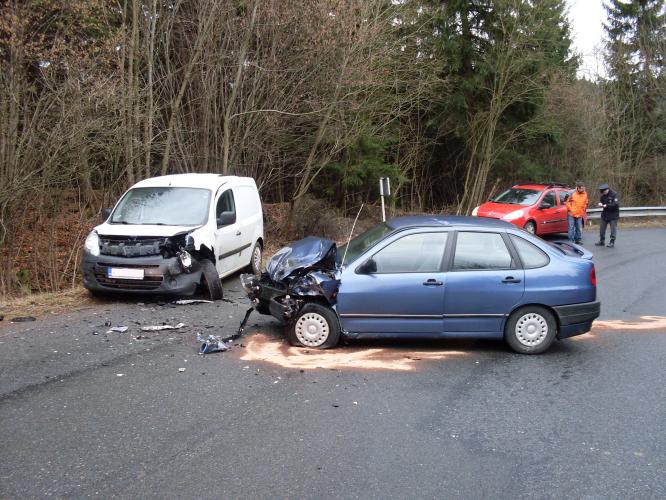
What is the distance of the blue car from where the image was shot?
6.37m

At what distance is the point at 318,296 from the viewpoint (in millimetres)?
6508

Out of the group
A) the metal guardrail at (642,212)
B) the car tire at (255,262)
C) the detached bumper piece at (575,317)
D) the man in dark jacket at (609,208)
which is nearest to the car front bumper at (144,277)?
the car tire at (255,262)

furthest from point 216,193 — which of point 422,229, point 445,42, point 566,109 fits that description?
point 566,109

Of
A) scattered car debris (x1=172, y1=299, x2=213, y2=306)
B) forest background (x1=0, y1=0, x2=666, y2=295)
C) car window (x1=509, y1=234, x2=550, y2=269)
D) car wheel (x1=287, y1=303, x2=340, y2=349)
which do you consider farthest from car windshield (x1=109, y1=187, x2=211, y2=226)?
car window (x1=509, y1=234, x2=550, y2=269)

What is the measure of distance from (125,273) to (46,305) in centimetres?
133

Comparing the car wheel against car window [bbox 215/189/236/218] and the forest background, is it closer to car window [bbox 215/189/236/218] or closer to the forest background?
car window [bbox 215/189/236/218]

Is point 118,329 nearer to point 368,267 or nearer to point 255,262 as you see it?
point 368,267

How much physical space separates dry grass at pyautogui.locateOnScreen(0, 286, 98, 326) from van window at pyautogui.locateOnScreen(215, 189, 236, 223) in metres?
2.44

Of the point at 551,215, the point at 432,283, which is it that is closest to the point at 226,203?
the point at 432,283

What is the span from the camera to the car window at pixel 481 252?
256 inches

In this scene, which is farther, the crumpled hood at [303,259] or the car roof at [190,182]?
the car roof at [190,182]

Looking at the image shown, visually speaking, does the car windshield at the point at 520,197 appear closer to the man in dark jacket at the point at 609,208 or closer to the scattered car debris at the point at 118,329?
the man in dark jacket at the point at 609,208

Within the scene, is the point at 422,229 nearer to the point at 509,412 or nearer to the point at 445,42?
the point at 509,412

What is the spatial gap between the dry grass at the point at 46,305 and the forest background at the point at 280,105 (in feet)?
11.1
